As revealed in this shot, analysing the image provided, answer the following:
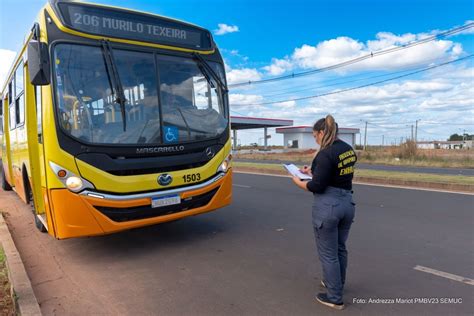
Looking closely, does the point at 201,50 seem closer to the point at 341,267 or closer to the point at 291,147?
the point at 341,267

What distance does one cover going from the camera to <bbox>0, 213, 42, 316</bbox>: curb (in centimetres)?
346

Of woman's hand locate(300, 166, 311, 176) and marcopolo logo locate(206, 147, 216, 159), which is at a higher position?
marcopolo logo locate(206, 147, 216, 159)

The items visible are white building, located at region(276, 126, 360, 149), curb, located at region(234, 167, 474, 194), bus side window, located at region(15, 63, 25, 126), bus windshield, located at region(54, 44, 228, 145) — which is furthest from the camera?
white building, located at region(276, 126, 360, 149)

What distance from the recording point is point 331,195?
3.44 m

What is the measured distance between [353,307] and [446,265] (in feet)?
6.35

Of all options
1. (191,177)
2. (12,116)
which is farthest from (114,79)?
(12,116)

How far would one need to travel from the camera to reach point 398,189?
12.1 metres

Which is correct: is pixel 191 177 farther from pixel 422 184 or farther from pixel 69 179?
pixel 422 184

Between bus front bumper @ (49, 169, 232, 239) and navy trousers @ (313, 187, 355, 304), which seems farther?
bus front bumper @ (49, 169, 232, 239)

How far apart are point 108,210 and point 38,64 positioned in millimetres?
1988

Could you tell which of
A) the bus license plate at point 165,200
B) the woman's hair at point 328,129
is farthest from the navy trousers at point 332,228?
the bus license plate at point 165,200

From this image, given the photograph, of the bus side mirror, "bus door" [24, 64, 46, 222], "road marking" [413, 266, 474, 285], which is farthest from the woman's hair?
"bus door" [24, 64, 46, 222]

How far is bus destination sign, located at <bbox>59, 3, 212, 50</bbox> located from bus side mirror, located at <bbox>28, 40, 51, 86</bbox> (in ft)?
1.73

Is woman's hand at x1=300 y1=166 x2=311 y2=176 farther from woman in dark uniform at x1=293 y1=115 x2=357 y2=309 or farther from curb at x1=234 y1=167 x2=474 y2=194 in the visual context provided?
curb at x1=234 y1=167 x2=474 y2=194
